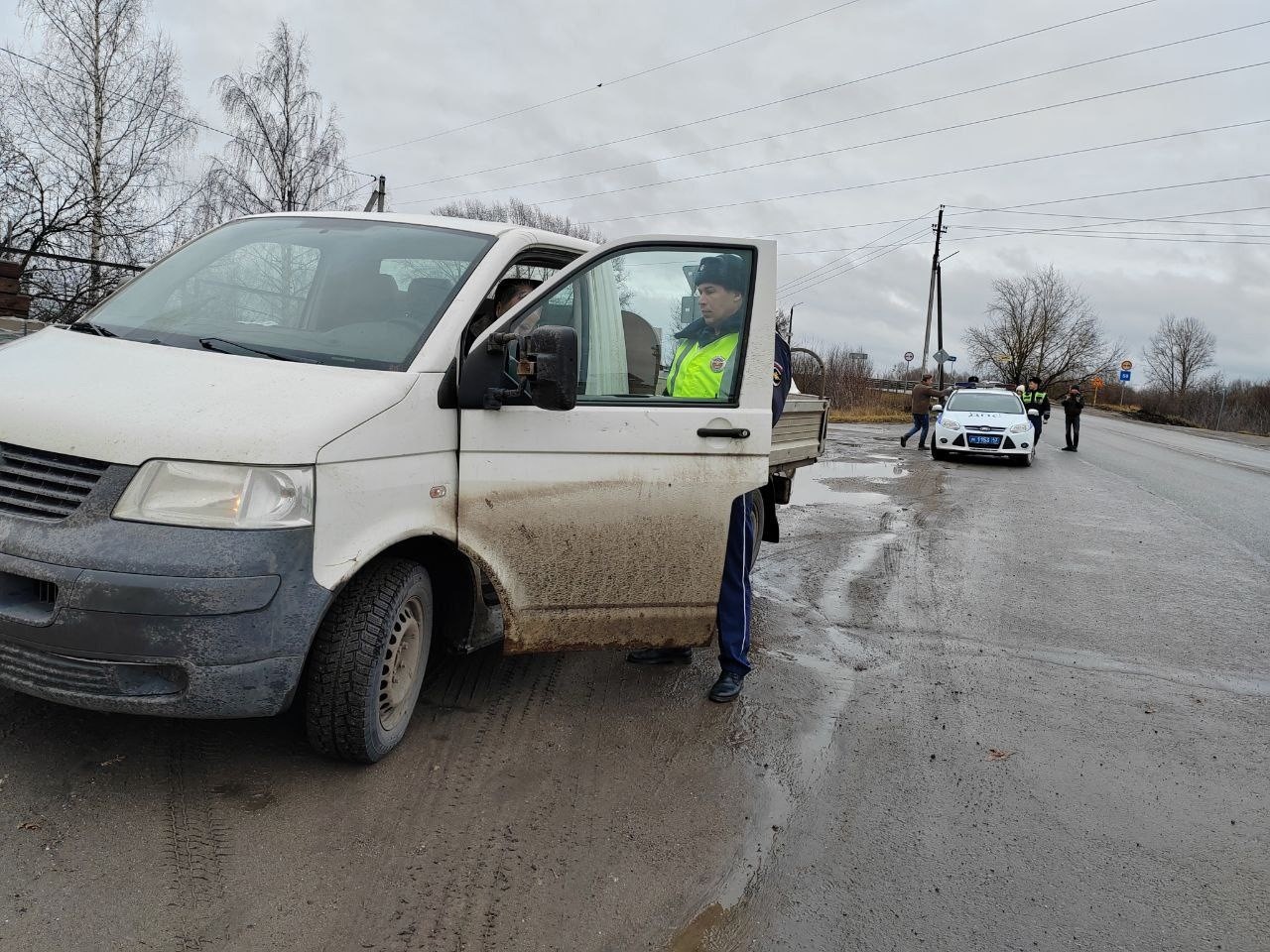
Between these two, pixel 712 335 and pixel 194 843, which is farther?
pixel 712 335

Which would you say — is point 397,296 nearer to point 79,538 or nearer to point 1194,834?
point 79,538

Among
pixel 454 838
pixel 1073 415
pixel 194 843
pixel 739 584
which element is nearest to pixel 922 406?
pixel 1073 415

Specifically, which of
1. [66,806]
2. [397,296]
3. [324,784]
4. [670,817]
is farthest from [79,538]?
[670,817]

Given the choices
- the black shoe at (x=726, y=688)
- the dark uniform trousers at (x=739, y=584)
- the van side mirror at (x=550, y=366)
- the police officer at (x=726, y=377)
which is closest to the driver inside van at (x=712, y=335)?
the police officer at (x=726, y=377)

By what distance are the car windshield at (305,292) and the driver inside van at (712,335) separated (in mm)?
955

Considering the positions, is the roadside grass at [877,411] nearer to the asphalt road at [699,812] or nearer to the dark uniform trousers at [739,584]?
the asphalt road at [699,812]

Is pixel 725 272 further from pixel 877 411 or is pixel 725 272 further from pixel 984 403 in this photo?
pixel 877 411

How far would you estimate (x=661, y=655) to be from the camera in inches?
183

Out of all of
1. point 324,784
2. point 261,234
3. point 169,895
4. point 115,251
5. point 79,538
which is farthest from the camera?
point 115,251

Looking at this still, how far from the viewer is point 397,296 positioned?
3.52 metres

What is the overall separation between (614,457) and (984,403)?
16.4m

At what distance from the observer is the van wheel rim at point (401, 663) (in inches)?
126

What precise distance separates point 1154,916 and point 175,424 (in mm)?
3319

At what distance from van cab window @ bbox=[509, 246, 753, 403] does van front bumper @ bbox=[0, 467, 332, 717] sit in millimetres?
1554
